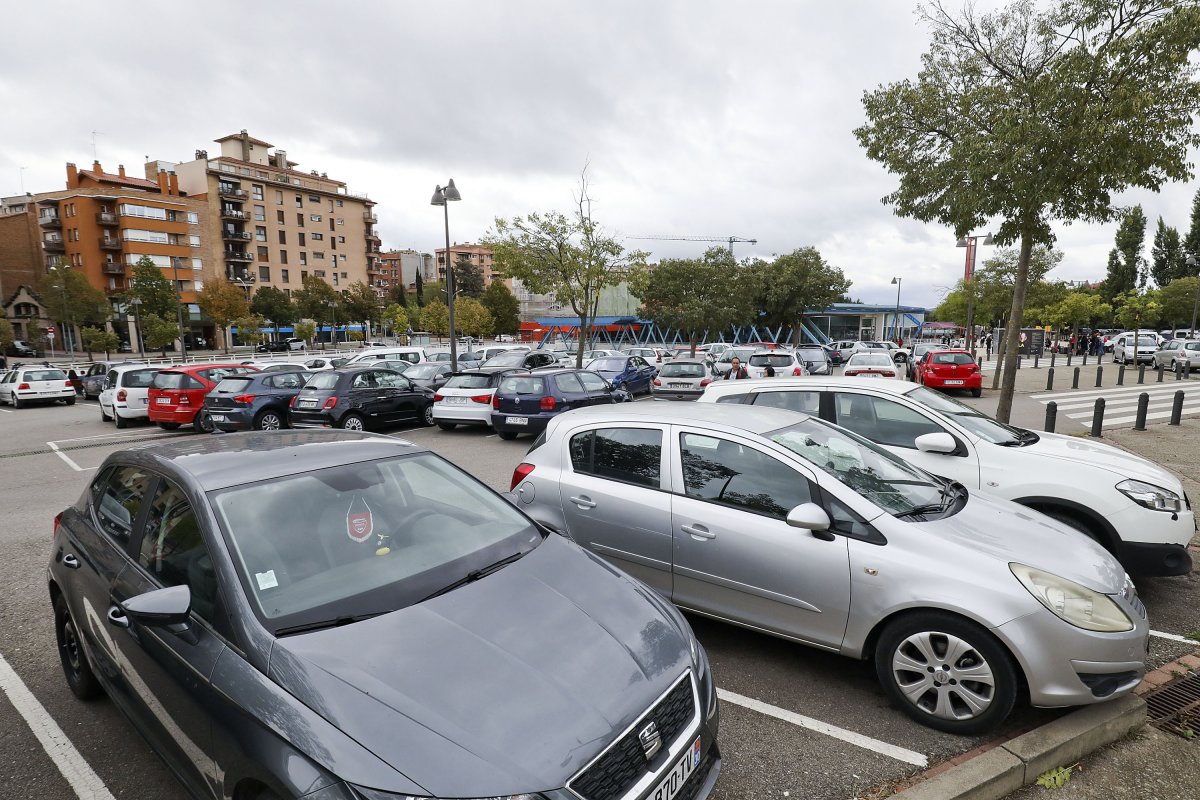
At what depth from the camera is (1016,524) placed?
364 cm

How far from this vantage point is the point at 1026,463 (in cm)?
490

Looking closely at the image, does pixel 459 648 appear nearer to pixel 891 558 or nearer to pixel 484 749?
pixel 484 749

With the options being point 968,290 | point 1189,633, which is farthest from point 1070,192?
point 968,290

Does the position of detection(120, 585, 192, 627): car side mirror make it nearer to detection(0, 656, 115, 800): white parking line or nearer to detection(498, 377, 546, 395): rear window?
detection(0, 656, 115, 800): white parking line

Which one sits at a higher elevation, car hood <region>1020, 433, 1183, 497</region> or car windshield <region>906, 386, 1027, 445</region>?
car windshield <region>906, 386, 1027, 445</region>

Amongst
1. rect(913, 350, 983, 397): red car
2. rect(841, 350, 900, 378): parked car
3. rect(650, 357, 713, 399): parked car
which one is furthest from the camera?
rect(913, 350, 983, 397): red car

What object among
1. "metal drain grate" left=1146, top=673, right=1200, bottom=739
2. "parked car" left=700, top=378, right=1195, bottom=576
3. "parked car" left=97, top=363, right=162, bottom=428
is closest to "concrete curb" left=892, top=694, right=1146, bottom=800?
"metal drain grate" left=1146, top=673, right=1200, bottom=739

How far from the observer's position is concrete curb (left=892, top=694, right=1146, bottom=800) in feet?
9.03

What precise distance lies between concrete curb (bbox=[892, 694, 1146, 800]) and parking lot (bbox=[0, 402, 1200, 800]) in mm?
180

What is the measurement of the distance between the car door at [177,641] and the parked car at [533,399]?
30.5 feet

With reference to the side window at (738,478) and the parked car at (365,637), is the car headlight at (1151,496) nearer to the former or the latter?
the side window at (738,478)

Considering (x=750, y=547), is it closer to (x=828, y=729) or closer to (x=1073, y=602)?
(x=828, y=729)

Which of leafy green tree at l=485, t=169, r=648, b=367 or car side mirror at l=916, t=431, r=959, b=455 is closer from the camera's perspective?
car side mirror at l=916, t=431, r=959, b=455

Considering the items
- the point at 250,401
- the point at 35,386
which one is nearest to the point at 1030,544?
the point at 250,401
